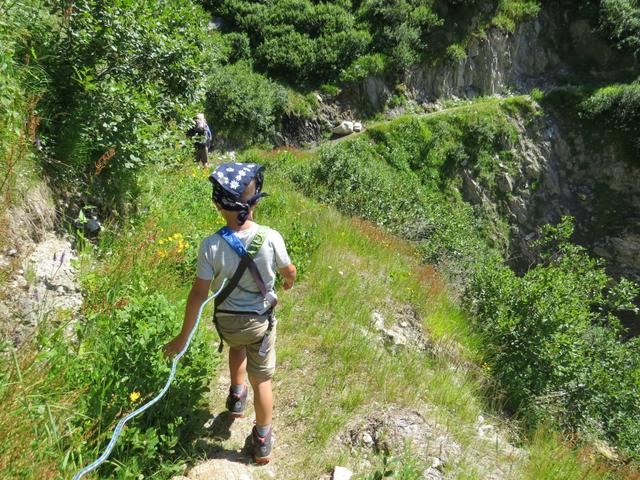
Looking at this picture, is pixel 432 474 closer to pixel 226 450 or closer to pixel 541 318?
pixel 226 450

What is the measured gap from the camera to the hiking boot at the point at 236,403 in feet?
11.4

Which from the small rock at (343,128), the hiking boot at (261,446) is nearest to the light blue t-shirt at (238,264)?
the hiking boot at (261,446)

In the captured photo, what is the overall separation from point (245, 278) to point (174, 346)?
0.62 meters

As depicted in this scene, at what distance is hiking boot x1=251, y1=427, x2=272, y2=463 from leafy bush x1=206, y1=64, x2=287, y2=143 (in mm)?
14061

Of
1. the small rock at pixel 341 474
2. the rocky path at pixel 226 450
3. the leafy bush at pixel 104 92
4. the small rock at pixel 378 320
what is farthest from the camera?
the small rock at pixel 378 320

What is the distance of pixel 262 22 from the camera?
19.1m

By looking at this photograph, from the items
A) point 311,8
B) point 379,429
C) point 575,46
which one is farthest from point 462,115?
point 379,429

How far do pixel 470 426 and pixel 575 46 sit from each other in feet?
99.1

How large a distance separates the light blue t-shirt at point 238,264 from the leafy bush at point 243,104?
13773 mm

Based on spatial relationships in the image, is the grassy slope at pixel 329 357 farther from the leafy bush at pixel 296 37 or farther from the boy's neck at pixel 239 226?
the leafy bush at pixel 296 37

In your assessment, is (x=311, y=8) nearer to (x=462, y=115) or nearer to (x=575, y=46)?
(x=462, y=115)

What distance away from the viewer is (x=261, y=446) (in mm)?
3164

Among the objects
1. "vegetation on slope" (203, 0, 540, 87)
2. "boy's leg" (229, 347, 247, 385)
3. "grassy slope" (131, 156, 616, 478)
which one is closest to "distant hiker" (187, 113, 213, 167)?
"grassy slope" (131, 156, 616, 478)

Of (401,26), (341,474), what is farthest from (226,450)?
(401,26)
